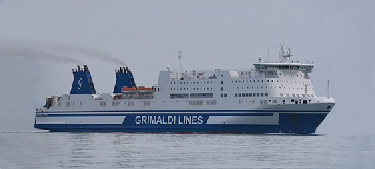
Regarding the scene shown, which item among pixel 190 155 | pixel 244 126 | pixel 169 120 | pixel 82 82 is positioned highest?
pixel 82 82

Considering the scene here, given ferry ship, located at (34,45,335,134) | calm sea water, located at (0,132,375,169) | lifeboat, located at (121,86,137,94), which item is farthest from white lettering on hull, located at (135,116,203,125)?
calm sea water, located at (0,132,375,169)

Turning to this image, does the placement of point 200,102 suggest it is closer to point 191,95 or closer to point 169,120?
point 191,95

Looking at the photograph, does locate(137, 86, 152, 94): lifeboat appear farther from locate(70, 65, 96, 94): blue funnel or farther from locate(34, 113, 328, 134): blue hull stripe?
locate(70, 65, 96, 94): blue funnel

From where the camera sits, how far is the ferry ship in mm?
59281

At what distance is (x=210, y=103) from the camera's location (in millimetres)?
62000

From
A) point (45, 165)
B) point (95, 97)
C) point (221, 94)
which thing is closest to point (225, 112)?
point (221, 94)

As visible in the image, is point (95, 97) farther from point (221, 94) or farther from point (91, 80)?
point (221, 94)

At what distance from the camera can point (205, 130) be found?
202ft

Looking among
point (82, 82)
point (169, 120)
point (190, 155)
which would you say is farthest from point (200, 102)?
point (190, 155)

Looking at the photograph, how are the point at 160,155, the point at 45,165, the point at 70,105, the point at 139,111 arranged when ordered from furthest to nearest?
the point at 70,105 < the point at 139,111 < the point at 160,155 < the point at 45,165

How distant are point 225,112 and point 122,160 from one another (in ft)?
84.3

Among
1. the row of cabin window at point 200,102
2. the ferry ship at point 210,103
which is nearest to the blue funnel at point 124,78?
the ferry ship at point 210,103

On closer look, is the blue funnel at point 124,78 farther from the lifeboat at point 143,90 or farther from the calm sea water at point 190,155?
the calm sea water at point 190,155

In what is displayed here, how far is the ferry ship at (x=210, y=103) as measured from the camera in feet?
194
